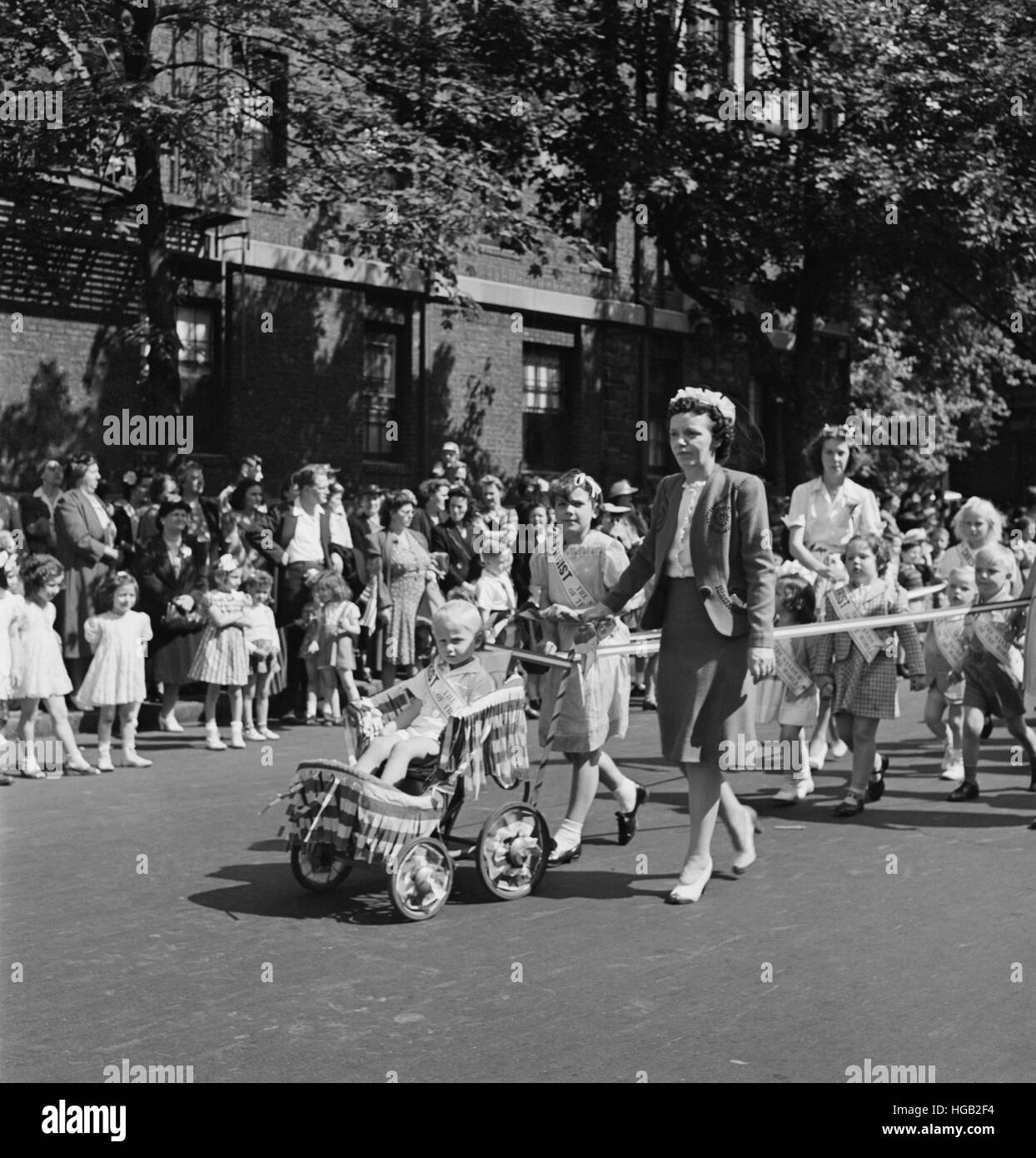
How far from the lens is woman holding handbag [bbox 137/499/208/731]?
1345cm

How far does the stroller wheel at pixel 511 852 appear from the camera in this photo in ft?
24.0

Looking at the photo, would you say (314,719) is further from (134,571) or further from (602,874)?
(602,874)

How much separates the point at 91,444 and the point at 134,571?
713 centimetres

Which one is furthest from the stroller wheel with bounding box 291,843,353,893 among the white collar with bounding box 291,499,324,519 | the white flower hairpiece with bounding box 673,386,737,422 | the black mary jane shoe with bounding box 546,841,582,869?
the white collar with bounding box 291,499,324,519

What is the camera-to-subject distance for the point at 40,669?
37.9 feet

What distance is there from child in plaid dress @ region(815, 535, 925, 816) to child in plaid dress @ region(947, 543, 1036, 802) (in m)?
0.39

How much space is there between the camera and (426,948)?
652 centimetres

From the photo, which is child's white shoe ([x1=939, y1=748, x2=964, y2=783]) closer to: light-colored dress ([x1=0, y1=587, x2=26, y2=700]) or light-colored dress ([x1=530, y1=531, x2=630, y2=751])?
light-colored dress ([x1=530, y1=531, x2=630, y2=751])

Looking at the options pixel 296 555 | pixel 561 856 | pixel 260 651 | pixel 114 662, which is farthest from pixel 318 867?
pixel 296 555

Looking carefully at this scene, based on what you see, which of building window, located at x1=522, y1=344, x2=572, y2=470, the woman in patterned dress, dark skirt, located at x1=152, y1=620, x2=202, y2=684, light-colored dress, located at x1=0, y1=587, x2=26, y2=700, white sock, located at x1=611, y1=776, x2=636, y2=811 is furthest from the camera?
building window, located at x1=522, y1=344, x2=572, y2=470
